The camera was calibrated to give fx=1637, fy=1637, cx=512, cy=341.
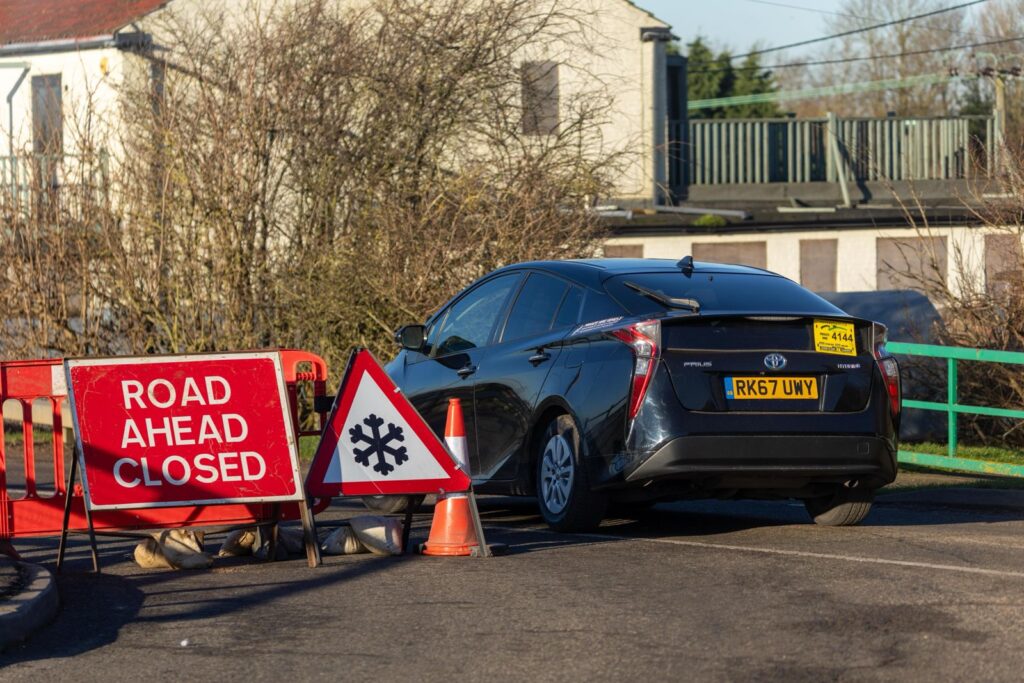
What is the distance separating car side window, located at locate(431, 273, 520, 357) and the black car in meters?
0.59

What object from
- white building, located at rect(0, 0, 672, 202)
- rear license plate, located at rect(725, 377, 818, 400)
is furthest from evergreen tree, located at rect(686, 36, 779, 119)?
rear license plate, located at rect(725, 377, 818, 400)

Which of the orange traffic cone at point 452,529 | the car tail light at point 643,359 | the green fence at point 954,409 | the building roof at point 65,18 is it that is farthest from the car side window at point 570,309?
the building roof at point 65,18

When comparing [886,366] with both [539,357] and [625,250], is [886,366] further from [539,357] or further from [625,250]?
[625,250]

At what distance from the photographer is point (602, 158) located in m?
19.2

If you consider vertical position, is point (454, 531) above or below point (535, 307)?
below

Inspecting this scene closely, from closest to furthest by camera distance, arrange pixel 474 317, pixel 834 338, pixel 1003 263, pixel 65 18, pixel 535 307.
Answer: pixel 834 338 < pixel 535 307 < pixel 474 317 < pixel 1003 263 < pixel 65 18

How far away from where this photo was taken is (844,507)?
9.98m

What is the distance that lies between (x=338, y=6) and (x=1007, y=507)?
11.1m

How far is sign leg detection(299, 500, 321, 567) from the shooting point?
8.66 metres

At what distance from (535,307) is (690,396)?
182 cm

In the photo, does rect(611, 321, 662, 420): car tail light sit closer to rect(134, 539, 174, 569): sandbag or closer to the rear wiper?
the rear wiper

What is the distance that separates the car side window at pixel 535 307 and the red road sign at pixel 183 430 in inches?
81.1

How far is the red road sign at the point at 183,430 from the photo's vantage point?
8.60 meters

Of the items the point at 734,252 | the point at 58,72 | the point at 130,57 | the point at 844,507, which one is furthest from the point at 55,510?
the point at 58,72
